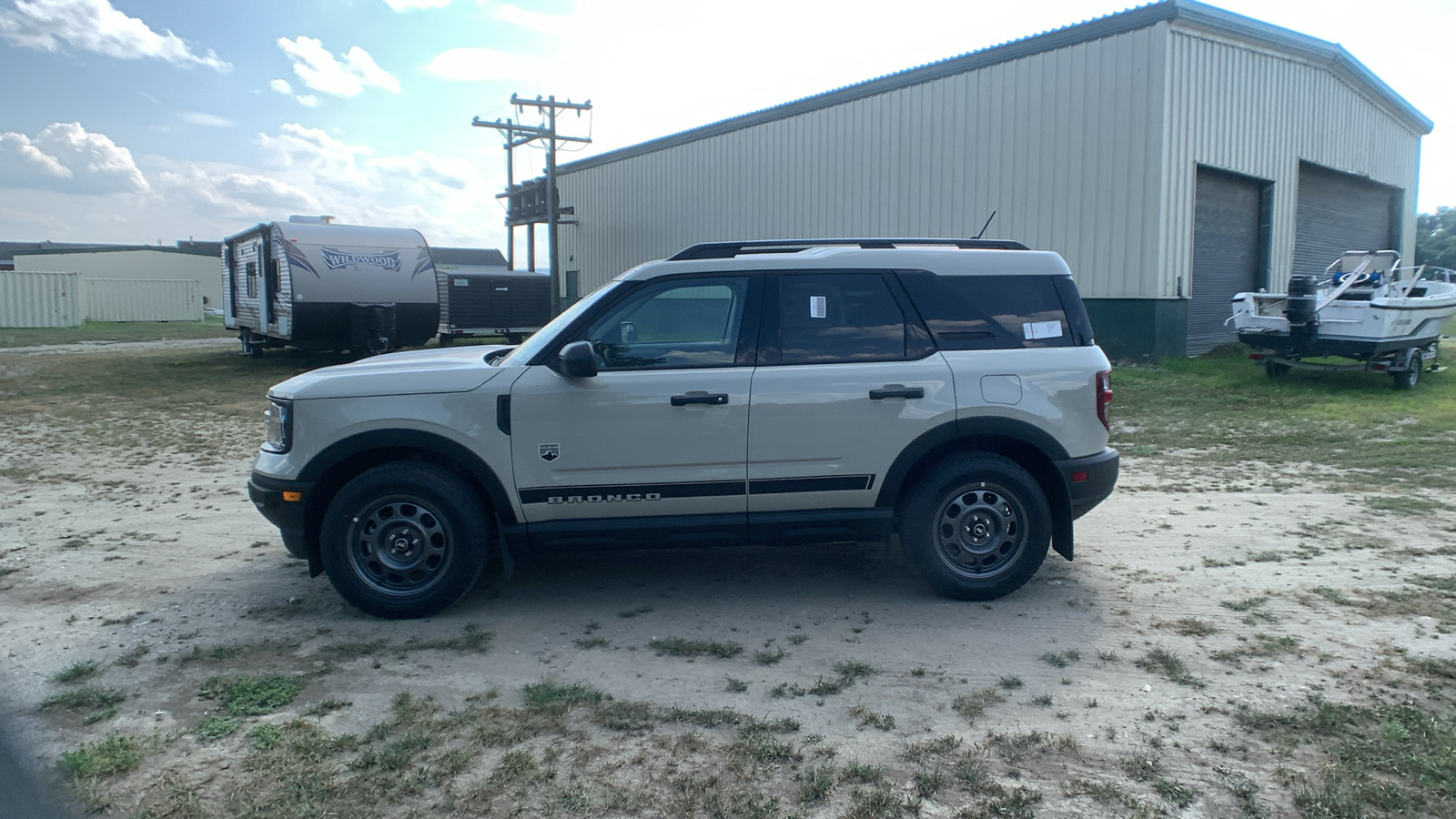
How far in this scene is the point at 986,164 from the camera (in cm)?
1886

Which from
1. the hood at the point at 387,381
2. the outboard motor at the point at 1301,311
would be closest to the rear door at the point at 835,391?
the hood at the point at 387,381

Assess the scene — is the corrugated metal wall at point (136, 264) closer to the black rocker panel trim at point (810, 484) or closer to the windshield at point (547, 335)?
the windshield at point (547, 335)

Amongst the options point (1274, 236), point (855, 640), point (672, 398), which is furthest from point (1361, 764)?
point (1274, 236)

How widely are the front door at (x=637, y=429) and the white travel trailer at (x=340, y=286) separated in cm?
1524

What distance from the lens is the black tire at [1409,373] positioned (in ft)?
45.4

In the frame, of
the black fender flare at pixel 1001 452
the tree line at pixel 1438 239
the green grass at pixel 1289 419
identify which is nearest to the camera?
the black fender flare at pixel 1001 452

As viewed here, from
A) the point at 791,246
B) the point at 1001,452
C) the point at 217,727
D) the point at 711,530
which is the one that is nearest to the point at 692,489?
the point at 711,530

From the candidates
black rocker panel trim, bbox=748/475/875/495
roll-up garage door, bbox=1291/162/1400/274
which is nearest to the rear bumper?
black rocker panel trim, bbox=748/475/875/495

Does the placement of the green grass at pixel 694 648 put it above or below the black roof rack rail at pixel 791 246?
below

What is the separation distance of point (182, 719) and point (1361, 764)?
431 cm

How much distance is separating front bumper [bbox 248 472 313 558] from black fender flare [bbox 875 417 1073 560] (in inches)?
116

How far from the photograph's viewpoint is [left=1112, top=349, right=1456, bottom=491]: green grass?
358 inches

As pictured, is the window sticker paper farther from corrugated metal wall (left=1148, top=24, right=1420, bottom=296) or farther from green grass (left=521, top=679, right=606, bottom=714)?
corrugated metal wall (left=1148, top=24, right=1420, bottom=296)

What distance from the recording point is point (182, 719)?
375cm
